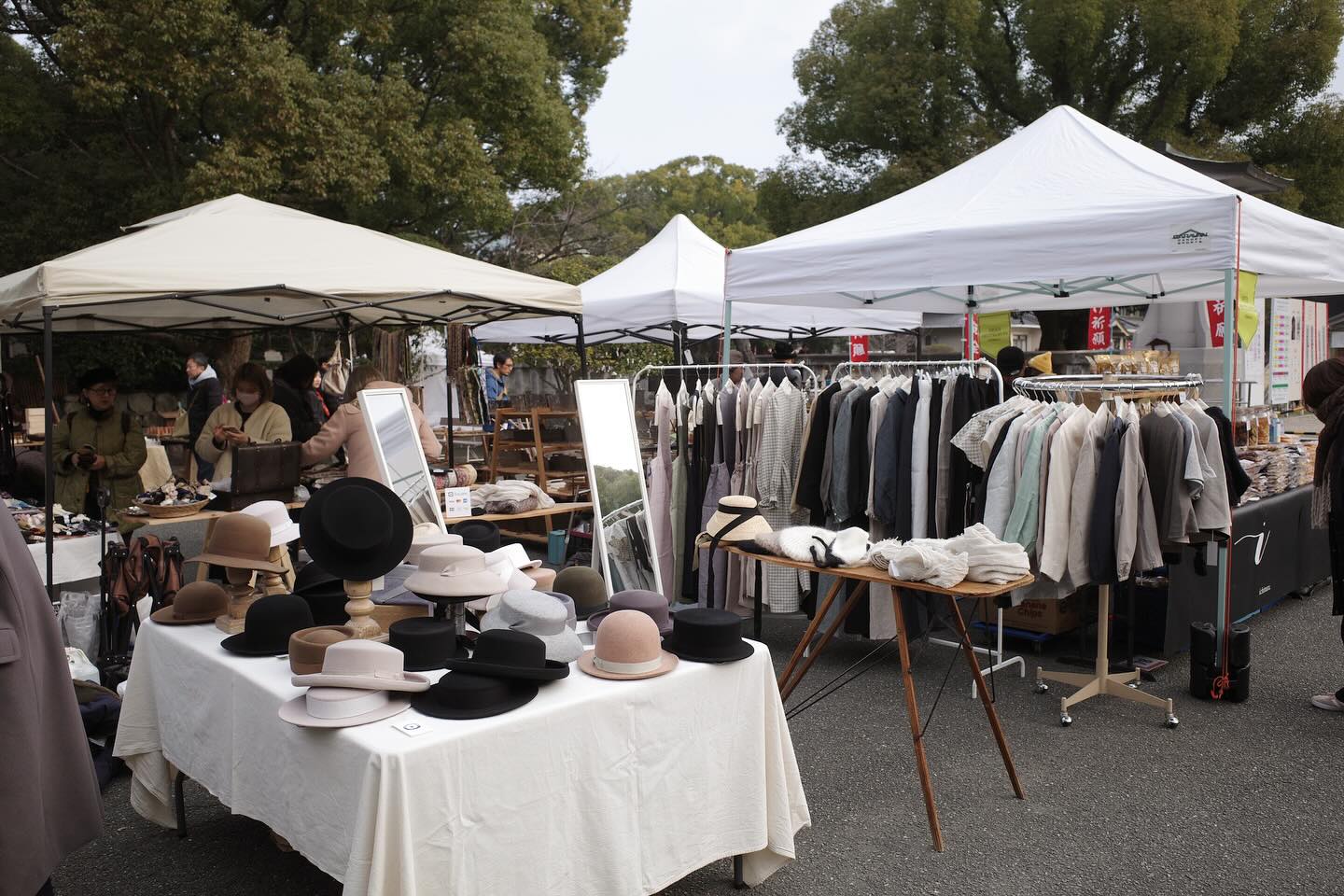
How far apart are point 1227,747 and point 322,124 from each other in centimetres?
1199

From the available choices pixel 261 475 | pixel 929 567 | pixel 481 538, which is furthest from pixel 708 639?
pixel 261 475

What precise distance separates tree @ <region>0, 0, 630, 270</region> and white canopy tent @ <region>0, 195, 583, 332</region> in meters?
5.65

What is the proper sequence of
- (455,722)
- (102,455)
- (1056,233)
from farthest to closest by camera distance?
(102,455) < (1056,233) < (455,722)

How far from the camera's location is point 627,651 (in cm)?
262

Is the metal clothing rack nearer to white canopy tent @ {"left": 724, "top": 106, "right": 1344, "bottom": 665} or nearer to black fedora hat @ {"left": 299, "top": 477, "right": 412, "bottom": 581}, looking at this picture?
white canopy tent @ {"left": 724, "top": 106, "right": 1344, "bottom": 665}

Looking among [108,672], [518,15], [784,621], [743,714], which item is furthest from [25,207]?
[743,714]

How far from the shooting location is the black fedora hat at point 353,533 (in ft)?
8.80

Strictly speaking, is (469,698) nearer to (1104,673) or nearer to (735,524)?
(735,524)

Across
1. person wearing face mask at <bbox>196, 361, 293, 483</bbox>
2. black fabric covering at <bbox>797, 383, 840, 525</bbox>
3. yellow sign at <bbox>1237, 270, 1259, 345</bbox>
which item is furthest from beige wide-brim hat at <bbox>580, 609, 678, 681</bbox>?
person wearing face mask at <bbox>196, 361, 293, 483</bbox>

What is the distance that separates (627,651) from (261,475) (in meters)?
3.71

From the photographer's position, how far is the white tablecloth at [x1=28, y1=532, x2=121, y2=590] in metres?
5.14

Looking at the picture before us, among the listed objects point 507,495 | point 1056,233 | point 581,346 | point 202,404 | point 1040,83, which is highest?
point 1040,83

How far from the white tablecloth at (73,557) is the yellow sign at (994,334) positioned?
→ 23.0 ft

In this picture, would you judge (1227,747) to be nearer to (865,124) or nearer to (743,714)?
(743,714)
